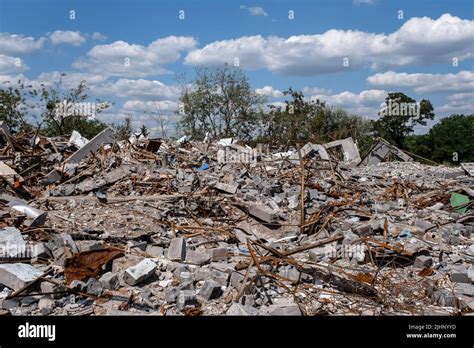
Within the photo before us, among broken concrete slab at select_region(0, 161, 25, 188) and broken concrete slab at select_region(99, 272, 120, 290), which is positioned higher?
broken concrete slab at select_region(0, 161, 25, 188)

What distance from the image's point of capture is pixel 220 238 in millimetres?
5387

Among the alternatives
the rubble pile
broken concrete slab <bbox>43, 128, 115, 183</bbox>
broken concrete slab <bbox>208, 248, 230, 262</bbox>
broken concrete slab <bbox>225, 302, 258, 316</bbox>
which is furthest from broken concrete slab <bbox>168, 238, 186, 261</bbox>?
broken concrete slab <bbox>43, 128, 115, 183</bbox>

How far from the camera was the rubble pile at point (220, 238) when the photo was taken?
3641 millimetres

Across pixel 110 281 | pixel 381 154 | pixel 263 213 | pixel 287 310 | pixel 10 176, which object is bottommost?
pixel 287 310

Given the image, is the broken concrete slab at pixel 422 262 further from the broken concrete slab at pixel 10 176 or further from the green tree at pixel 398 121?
the green tree at pixel 398 121

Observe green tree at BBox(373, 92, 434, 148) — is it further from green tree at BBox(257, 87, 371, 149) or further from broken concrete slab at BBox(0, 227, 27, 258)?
broken concrete slab at BBox(0, 227, 27, 258)

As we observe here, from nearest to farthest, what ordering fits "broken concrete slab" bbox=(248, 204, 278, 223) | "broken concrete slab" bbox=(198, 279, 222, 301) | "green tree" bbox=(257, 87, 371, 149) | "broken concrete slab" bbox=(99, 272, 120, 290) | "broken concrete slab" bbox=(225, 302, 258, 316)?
"broken concrete slab" bbox=(225, 302, 258, 316) < "broken concrete slab" bbox=(198, 279, 222, 301) < "broken concrete slab" bbox=(99, 272, 120, 290) < "broken concrete slab" bbox=(248, 204, 278, 223) < "green tree" bbox=(257, 87, 371, 149)

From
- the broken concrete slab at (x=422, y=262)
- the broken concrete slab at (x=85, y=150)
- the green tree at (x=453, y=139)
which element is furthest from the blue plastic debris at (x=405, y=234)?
the green tree at (x=453, y=139)

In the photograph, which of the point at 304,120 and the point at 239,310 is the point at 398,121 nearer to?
the point at 304,120

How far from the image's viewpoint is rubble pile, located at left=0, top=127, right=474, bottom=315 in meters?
3.64

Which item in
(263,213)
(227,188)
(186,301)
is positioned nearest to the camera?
(186,301)

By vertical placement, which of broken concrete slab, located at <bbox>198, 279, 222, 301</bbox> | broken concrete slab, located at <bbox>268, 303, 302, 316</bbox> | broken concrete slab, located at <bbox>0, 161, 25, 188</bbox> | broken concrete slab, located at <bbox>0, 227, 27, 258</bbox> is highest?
broken concrete slab, located at <bbox>0, 161, 25, 188</bbox>

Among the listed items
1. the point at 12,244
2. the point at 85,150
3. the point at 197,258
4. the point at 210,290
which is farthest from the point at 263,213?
the point at 85,150

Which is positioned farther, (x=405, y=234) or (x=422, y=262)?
(x=405, y=234)
